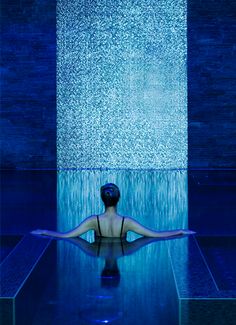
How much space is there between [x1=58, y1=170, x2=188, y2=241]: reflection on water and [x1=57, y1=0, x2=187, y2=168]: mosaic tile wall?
0.91m

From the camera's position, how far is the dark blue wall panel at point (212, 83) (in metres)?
12.5

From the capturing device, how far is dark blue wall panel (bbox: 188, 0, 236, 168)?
12.5 metres

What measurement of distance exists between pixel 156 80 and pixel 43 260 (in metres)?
9.32

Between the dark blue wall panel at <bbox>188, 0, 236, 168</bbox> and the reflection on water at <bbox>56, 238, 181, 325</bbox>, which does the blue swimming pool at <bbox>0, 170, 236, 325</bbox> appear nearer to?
the reflection on water at <bbox>56, 238, 181, 325</bbox>

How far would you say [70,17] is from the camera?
12625 mm

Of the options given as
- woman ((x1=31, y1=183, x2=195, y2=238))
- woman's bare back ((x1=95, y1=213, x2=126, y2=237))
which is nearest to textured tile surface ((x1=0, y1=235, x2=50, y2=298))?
woman ((x1=31, y1=183, x2=195, y2=238))

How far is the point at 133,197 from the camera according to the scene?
24.2 ft

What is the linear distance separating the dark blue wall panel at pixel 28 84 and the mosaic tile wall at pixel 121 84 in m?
0.19

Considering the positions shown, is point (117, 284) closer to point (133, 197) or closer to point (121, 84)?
point (133, 197)

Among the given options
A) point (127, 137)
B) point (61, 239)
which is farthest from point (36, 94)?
point (61, 239)

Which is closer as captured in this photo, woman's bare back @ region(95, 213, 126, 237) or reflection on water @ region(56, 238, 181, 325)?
reflection on water @ region(56, 238, 181, 325)

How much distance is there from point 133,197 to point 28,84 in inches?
237

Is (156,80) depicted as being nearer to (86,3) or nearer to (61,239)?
(86,3)

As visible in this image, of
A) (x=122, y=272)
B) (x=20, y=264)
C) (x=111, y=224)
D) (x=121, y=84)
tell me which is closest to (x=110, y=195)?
(x=111, y=224)
